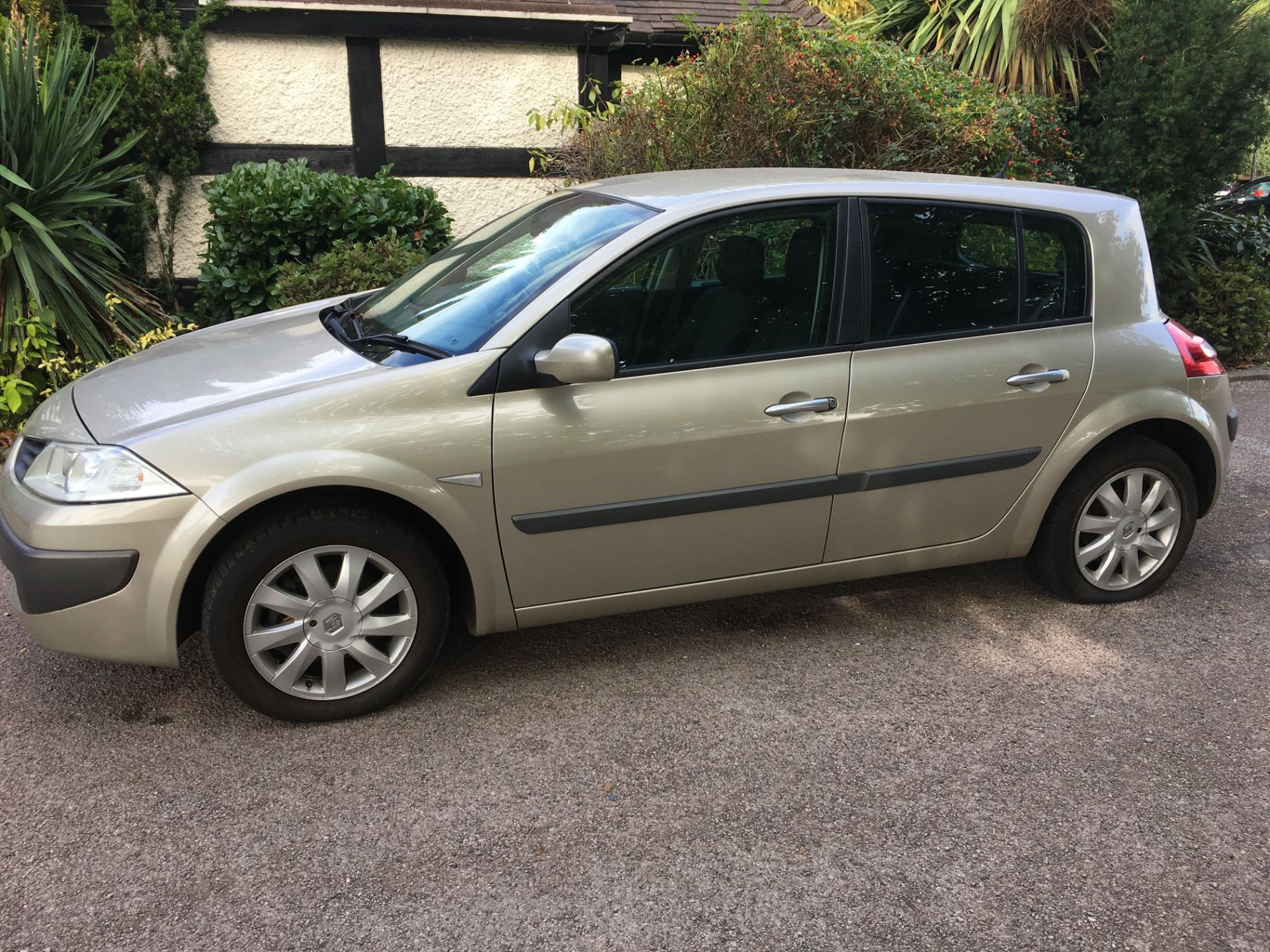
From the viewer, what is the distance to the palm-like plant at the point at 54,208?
6117 millimetres

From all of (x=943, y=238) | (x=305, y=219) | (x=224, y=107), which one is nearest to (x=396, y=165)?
(x=224, y=107)

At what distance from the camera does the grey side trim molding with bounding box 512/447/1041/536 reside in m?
3.25

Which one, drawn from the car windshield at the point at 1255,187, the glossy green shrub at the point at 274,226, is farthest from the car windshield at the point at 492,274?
the car windshield at the point at 1255,187

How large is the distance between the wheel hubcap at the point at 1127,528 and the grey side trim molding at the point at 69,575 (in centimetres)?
336

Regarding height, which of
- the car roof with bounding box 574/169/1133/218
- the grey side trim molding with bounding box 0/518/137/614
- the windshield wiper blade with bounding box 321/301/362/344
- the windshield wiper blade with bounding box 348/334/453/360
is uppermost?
the car roof with bounding box 574/169/1133/218

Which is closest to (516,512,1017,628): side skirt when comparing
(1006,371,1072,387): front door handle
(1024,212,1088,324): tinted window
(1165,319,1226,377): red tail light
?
(1006,371,1072,387): front door handle

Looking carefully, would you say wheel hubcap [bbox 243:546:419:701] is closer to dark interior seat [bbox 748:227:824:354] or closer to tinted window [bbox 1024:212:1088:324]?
dark interior seat [bbox 748:227:824:354]

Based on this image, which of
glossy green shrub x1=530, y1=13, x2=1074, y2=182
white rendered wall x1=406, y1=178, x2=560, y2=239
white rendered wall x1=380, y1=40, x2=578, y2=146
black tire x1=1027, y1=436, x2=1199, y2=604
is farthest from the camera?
white rendered wall x1=406, y1=178, x2=560, y2=239

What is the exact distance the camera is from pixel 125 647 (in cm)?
300

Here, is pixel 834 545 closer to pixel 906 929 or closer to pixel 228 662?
pixel 906 929

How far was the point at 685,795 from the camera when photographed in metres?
2.91

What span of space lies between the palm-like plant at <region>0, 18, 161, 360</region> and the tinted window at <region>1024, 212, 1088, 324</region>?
5436 mm

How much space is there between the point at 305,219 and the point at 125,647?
16.0 feet

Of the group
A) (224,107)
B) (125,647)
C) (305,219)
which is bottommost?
(125,647)
